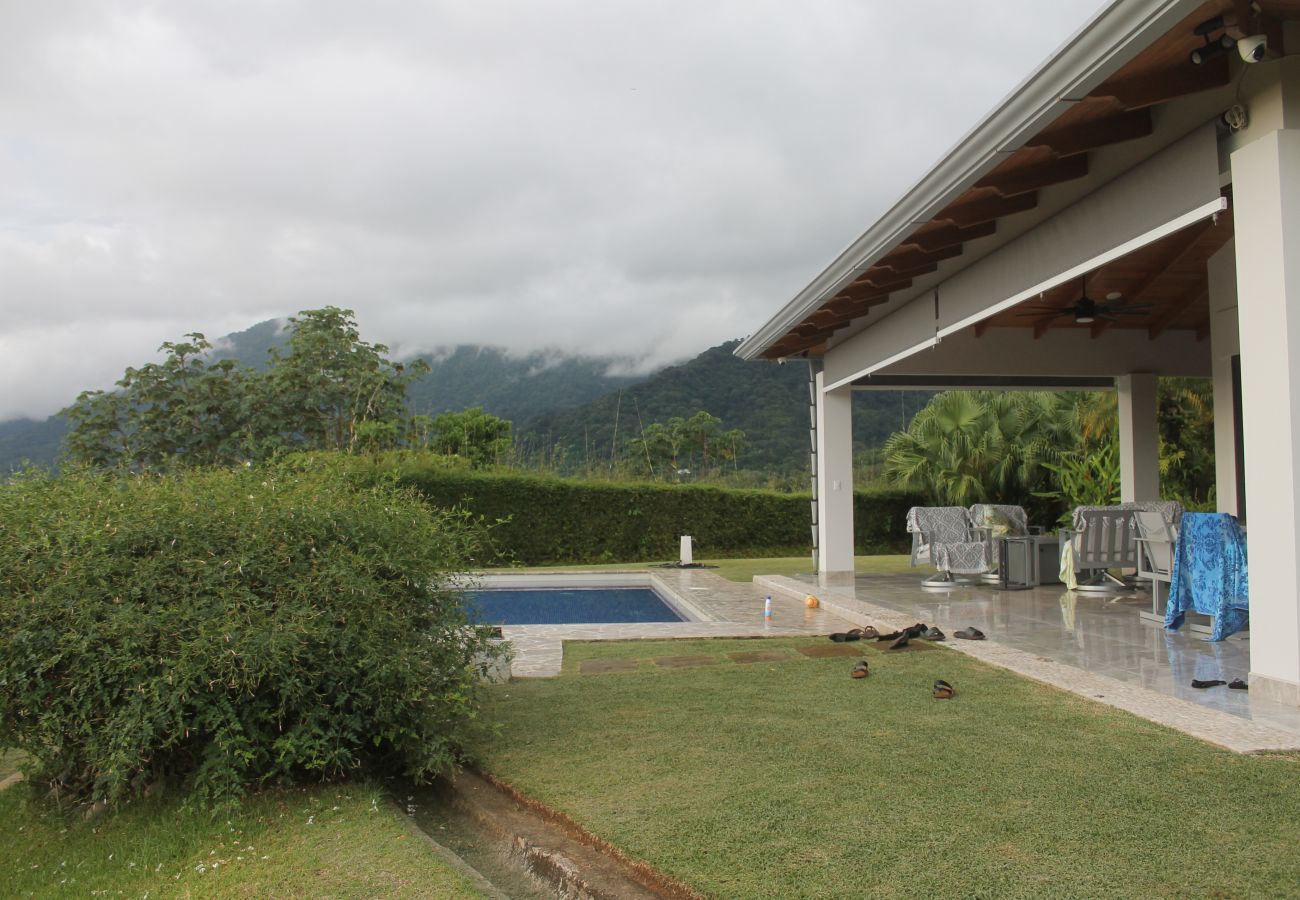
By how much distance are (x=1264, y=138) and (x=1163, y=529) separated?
415cm

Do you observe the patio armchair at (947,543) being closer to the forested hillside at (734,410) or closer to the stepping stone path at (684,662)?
the stepping stone path at (684,662)

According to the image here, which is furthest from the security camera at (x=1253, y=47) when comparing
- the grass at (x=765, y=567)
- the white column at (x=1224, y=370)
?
the grass at (x=765, y=567)

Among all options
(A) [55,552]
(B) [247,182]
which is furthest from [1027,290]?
(B) [247,182]

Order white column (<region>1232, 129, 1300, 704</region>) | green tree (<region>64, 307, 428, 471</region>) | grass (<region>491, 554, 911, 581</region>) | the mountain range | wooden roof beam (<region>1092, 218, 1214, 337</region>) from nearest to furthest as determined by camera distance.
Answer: white column (<region>1232, 129, 1300, 704</region>) < wooden roof beam (<region>1092, 218, 1214, 337</region>) < grass (<region>491, 554, 911, 581</region>) < green tree (<region>64, 307, 428, 471</region>) < the mountain range

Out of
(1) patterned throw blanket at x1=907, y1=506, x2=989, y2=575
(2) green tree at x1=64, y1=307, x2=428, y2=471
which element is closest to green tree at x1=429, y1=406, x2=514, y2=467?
(2) green tree at x1=64, y1=307, x2=428, y2=471

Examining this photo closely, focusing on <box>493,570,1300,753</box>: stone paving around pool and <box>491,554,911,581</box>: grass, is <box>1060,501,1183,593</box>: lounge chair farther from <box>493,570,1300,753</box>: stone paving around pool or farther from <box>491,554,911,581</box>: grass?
<box>491,554,911,581</box>: grass

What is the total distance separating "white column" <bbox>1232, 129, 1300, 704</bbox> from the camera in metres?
4.54

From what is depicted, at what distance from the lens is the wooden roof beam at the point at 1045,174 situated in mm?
6344

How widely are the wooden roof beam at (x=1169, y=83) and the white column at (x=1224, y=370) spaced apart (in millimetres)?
5366

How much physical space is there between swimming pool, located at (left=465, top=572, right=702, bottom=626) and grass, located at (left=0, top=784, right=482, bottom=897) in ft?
19.6

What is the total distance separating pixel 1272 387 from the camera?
466cm

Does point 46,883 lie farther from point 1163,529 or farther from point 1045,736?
point 1163,529

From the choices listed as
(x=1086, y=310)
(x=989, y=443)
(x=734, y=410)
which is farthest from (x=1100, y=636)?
(x=734, y=410)

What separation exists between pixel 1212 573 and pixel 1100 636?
104 cm
